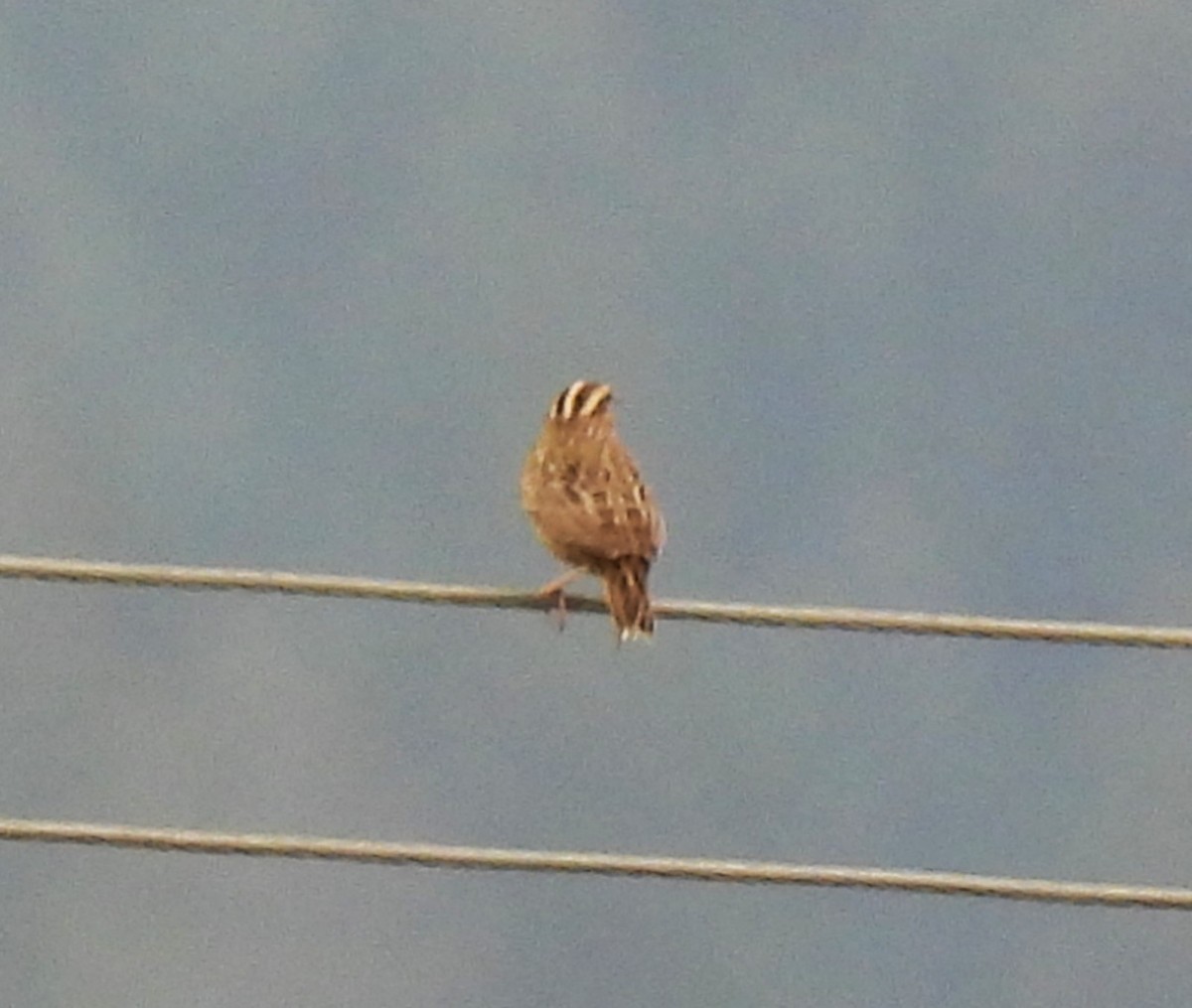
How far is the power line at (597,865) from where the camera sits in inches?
289

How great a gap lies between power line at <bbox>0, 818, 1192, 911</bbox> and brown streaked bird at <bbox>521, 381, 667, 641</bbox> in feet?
6.70

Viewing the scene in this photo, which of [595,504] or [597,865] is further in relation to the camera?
[595,504]

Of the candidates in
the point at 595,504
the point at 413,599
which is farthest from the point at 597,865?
the point at 595,504

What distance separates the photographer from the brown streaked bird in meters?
10.1

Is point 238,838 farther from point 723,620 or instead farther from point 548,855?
point 723,620

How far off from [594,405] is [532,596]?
2.97 metres

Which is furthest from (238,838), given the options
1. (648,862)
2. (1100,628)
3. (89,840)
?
(1100,628)

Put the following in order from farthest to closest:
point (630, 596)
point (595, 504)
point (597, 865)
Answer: point (595, 504), point (630, 596), point (597, 865)

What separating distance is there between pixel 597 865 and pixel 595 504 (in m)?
3.41

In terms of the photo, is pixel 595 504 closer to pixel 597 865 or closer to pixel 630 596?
pixel 630 596

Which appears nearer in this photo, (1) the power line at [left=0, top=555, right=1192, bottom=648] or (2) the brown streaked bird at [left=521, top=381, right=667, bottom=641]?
(1) the power line at [left=0, top=555, right=1192, bottom=648]

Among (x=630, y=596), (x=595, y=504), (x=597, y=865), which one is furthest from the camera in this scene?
(x=595, y=504)

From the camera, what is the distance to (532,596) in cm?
886

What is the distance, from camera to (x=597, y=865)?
24.3 ft
